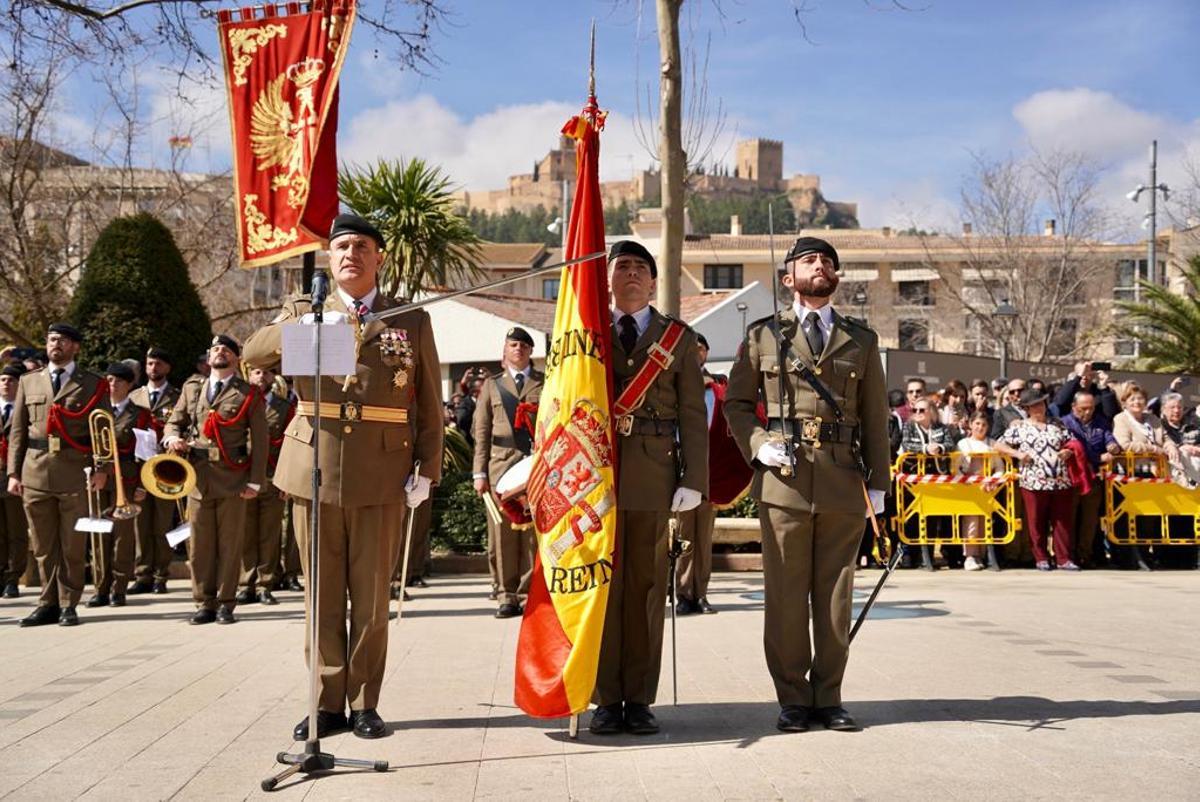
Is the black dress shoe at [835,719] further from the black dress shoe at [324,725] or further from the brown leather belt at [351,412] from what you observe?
the brown leather belt at [351,412]

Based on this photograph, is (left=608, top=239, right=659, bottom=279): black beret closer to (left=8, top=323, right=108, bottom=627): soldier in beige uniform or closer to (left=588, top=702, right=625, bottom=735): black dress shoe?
(left=588, top=702, right=625, bottom=735): black dress shoe

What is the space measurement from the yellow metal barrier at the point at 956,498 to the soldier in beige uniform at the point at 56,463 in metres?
8.68

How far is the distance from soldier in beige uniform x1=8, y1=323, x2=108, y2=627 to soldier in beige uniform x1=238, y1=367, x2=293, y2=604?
179cm

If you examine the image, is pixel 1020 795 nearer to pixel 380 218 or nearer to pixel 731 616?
pixel 731 616

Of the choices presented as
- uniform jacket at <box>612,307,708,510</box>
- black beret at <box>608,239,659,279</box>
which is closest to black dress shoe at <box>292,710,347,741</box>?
uniform jacket at <box>612,307,708,510</box>

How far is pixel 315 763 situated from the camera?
211 inches

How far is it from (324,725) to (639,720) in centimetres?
150

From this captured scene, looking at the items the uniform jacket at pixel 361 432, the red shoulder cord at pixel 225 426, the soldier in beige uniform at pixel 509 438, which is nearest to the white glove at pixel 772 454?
the uniform jacket at pixel 361 432

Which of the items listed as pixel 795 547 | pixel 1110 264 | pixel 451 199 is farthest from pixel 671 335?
pixel 1110 264

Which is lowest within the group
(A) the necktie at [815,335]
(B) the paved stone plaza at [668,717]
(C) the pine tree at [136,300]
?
(B) the paved stone plaza at [668,717]

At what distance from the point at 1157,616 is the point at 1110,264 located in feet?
137

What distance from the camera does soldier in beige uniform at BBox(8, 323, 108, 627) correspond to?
10688mm

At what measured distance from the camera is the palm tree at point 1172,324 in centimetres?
3023

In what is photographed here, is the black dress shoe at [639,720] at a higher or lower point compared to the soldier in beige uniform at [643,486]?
lower
